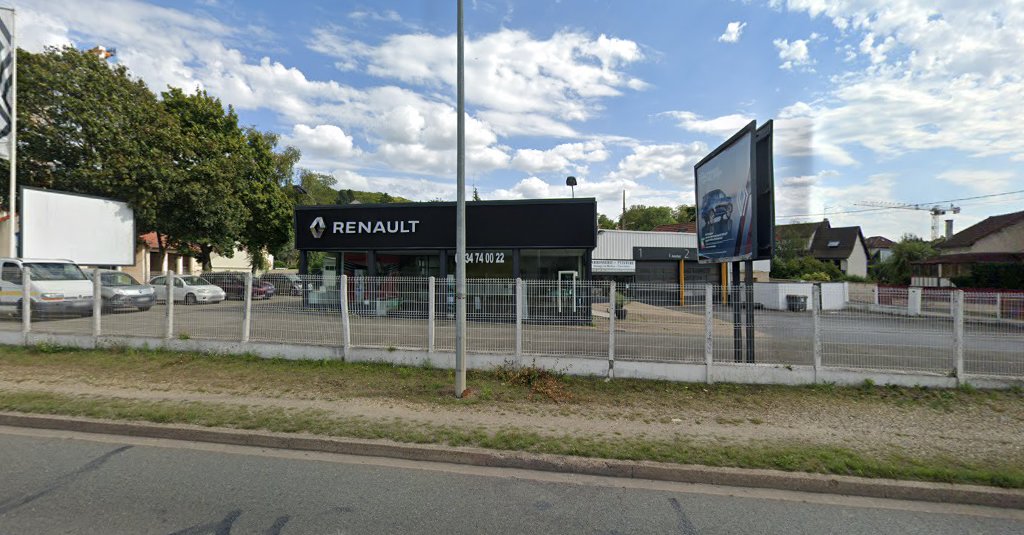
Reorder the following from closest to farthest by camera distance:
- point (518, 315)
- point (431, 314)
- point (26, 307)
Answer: point (518, 315)
point (431, 314)
point (26, 307)

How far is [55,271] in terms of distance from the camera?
13922 mm

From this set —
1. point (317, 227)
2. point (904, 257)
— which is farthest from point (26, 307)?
point (904, 257)

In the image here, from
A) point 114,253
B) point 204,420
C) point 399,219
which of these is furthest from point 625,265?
point 204,420

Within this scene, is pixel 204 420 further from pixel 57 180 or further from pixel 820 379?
pixel 57 180

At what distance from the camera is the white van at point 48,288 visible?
1137 cm

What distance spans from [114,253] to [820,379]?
24623mm

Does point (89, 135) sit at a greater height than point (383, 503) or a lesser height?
greater

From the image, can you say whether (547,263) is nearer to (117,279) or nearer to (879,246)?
(117,279)

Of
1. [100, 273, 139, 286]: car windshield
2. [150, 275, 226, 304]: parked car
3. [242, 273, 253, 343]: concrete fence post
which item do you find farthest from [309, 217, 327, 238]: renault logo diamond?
[242, 273, 253, 343]: concrete fence post

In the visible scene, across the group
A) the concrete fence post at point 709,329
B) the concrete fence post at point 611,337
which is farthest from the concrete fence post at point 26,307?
the concrete fence post at point 709,329

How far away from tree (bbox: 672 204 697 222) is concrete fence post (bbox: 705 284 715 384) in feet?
226

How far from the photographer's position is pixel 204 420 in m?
6.03

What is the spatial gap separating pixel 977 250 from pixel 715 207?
41866 millimetres

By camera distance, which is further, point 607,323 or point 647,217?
point 647,217
